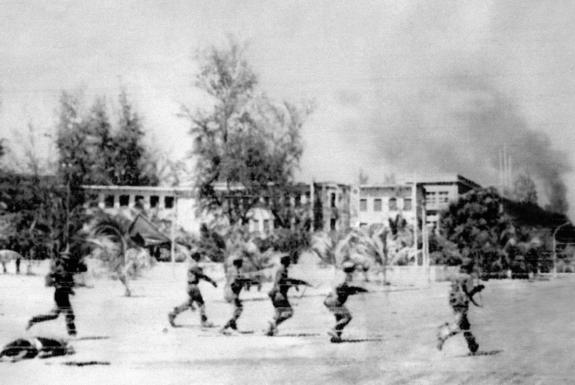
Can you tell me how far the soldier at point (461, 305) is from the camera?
7.73 meters

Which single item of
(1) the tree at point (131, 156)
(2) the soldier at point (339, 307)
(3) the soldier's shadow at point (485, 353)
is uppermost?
(1) the tree at point (131, 156)

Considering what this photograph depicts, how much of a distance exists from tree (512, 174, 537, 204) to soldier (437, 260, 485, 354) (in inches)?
75.3

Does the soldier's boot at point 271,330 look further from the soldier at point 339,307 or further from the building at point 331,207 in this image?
the building at point 331,207

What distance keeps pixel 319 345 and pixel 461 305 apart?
170 cm

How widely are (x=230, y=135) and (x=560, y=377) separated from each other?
741 inches

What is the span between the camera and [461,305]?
7.88 m

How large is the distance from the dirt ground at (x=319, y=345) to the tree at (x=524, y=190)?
1.30 m

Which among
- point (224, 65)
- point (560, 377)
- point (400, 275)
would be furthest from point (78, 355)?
point (224, 65)

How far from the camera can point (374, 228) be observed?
19.9 metres

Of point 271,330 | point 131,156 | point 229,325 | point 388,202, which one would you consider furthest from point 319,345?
point 131,156

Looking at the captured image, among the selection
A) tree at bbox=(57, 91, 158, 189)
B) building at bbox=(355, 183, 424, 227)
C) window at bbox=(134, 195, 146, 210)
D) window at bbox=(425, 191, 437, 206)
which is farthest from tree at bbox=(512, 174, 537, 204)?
window at bbox=(134, 195, 146, 210)

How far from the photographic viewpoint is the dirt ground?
6.69 metres

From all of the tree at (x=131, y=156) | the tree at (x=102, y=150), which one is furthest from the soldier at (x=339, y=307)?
the tree at (x=131, y=156)

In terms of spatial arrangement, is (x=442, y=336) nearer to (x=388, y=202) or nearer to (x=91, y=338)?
(x=91, y=338)
